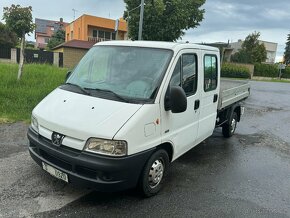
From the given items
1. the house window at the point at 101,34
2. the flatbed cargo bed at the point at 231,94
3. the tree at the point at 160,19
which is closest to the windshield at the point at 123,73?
the flatbed cargo bed at the point at 231,94

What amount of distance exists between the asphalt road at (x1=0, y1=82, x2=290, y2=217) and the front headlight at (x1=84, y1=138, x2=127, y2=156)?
0.80 m

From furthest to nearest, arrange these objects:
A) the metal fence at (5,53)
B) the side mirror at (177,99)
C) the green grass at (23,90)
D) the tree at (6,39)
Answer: the tree at (6,39)
the metal fence at (5,53)
the green grass at (23,90)
the side mirror at (177,99)

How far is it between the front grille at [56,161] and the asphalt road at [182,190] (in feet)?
1.64

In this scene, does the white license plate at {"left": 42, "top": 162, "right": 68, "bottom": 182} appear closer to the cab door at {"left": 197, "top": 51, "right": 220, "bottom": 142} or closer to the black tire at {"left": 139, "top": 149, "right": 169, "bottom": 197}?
the black tire at {"left": 139, "top": 149, "right": 169, "bottom": 197}

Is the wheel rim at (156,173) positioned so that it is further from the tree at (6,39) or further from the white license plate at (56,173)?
the tree at (6,39)

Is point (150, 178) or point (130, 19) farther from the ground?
point (130, 19)

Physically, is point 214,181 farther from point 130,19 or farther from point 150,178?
point 130,19

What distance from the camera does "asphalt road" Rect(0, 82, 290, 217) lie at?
3.71m

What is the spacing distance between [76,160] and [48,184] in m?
1.08

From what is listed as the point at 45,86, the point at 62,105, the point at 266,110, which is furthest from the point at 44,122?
the point at 266,110

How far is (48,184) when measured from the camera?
4.19 m

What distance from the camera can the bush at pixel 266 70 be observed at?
49.5 m

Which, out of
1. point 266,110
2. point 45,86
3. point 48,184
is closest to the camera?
point 48,184

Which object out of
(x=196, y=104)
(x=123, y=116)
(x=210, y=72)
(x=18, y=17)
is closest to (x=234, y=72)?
(x=18, y=17)
